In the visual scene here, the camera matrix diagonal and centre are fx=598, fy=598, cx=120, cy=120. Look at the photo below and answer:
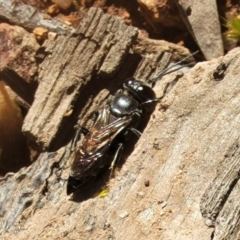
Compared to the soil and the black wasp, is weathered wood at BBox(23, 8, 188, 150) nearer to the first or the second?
the black wasp

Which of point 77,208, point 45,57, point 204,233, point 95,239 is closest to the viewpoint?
point 204,233

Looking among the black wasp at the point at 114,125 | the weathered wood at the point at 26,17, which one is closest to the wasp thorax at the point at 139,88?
the black wasp at the point at 114,125

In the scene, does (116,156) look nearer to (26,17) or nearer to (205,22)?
(205,22)

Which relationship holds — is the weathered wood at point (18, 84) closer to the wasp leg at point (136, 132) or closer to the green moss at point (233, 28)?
the wasp leg at point (136, 132)

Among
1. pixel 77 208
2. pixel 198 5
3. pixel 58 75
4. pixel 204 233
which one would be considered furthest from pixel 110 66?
pixel 204 233

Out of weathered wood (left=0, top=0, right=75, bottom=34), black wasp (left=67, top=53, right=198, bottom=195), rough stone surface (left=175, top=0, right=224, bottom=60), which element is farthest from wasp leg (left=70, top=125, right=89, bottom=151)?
rough stone surface (left=175, top=0, right=224, bottom=60)

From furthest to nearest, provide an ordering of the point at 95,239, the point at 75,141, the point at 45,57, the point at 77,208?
the point at 45,57
the point at 75,141
the point at 77,208
the point at 95,239

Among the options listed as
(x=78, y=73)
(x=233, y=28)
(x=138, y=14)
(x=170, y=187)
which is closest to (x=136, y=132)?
(x=78, y=73)

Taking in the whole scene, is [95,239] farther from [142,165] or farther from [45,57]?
[45,57]
